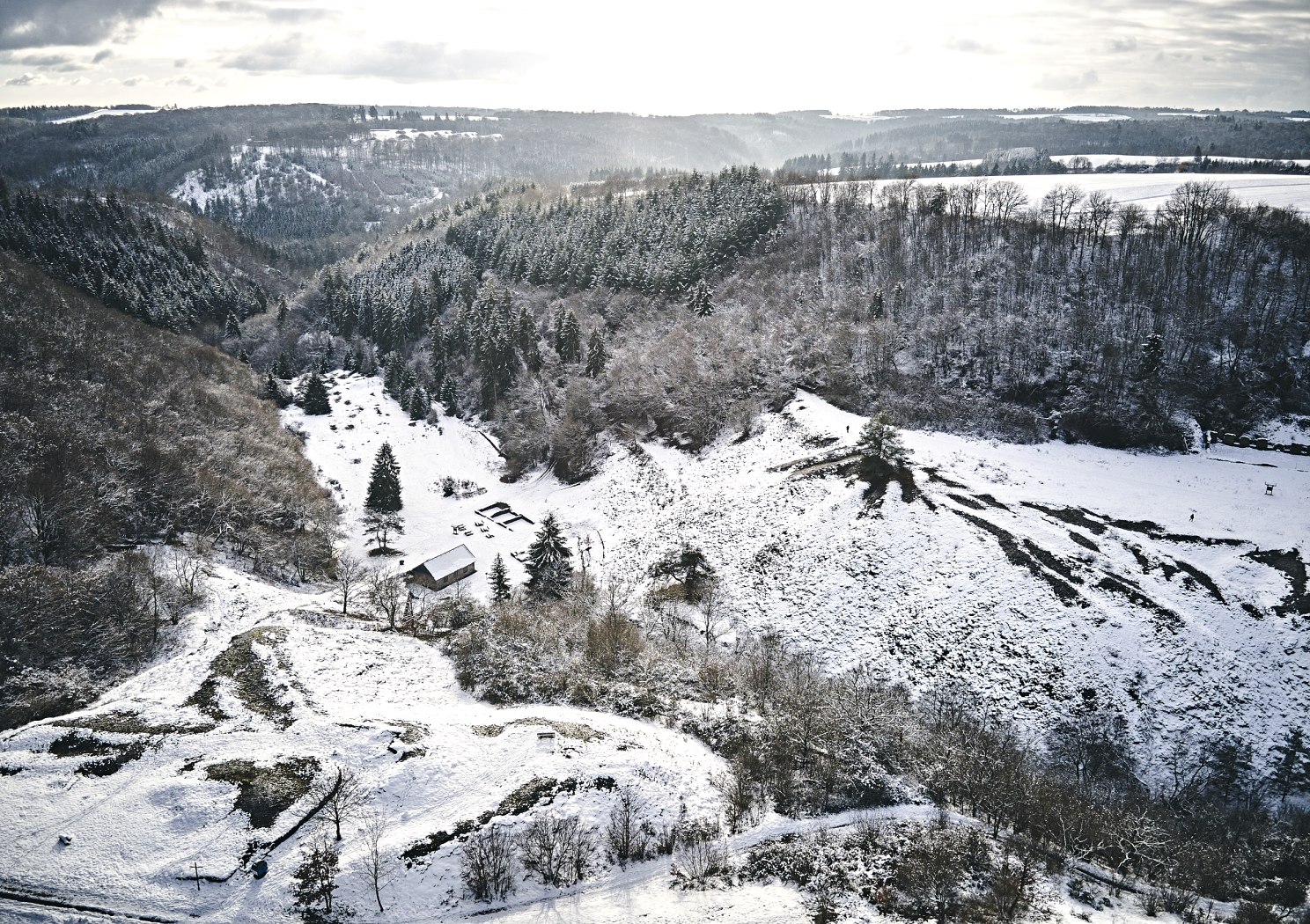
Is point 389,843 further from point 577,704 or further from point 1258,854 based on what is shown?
point 1258,854

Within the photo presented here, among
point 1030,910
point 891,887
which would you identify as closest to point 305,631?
point 891,887

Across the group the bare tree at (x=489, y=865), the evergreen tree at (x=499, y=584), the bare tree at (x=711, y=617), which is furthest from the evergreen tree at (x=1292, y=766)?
the evergreen tree at (x=499, y=584)

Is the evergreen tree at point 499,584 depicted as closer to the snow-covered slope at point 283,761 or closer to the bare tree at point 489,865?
the snow-covered slope at point 283,761

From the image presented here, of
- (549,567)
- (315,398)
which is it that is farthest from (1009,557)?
(315,398)

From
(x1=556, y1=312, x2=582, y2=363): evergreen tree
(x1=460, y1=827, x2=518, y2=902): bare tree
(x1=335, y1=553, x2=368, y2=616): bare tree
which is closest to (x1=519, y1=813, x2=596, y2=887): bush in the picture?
(x1=460, y1=827, x2=518, y2=902): bare tree

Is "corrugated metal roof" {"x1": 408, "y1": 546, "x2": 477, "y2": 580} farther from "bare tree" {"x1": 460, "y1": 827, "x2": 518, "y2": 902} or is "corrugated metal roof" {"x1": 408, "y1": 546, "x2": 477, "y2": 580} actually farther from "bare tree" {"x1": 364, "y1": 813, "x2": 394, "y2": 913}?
"bare tree" {"x1": 460, "y1": 827, "x2": 518, "y2": 902}
